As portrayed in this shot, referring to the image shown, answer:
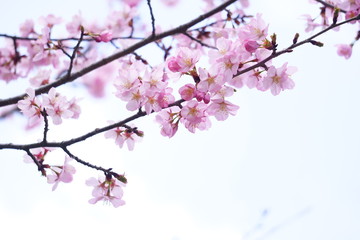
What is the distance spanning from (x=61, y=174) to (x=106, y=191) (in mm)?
377

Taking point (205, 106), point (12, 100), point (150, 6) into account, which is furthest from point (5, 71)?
point (205, 106)

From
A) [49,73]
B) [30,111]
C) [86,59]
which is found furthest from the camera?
[86,59]

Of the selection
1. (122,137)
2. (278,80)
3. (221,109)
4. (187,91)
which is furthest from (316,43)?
(122,137)

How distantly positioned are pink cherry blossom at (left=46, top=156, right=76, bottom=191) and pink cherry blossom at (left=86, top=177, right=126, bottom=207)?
0.76 ft

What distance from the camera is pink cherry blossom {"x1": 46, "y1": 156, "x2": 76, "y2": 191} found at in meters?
2.85

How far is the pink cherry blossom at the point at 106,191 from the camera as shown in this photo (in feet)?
9.04

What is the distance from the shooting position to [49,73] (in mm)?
3834

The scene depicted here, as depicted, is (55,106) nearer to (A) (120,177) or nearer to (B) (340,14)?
(A) (120,177)

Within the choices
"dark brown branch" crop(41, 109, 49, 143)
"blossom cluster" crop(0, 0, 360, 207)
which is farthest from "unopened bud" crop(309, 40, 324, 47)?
"dark brown branch" crop(41, 109, 49, 143)

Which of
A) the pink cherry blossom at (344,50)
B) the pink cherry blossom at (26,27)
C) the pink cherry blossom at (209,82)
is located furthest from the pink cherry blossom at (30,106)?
the pink cherry blossom at (344,50)

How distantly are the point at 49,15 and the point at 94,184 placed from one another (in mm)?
2475

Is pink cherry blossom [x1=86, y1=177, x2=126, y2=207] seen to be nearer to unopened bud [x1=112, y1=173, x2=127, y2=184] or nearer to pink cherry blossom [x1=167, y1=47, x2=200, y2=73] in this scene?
unopened bud [x1=112, y1=173, x2=127, y2=184]

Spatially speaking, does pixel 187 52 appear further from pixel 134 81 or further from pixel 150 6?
pixel 150 6

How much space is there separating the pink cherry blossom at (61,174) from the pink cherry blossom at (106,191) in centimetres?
23
